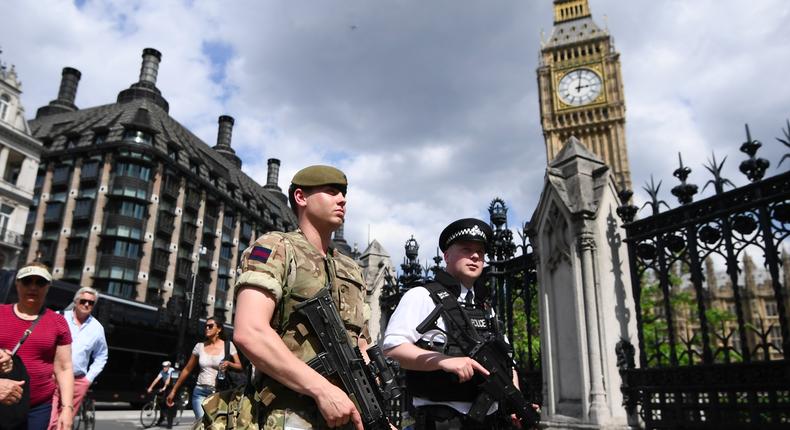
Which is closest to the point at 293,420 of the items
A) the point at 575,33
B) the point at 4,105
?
the point at 4,105

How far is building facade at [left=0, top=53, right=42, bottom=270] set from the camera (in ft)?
109

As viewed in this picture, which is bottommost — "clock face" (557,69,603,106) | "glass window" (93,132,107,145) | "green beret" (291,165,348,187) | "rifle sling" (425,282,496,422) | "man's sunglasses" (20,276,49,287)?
"rifle sling" (425,282,496,422)

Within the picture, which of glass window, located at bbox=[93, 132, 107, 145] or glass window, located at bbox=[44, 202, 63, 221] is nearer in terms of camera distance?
glass window, located at bbox=[44, 202, 63, 221]

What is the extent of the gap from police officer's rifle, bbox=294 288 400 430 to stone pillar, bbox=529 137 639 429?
4194 mm

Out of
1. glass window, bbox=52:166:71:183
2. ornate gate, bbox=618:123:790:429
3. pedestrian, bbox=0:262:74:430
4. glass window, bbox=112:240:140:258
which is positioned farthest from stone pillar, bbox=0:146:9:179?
ornate gate, bbox=618:123:790:429

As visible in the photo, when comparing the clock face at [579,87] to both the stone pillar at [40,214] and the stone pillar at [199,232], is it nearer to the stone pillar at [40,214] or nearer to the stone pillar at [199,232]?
the stone pillar at [199,232]

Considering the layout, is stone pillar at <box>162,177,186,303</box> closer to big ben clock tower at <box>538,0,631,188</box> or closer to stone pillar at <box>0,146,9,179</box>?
stone pillar at <box>0,146,9,179</box>

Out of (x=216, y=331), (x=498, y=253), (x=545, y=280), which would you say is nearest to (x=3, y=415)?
(x=216, y=331)

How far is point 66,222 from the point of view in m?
44.1

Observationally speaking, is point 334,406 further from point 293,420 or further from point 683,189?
point 683,189

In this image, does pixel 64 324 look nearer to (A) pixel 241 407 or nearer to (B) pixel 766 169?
(A) pixel 241 407

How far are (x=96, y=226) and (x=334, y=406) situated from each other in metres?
48.2

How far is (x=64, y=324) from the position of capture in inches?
150

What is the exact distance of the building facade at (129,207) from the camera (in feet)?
141
